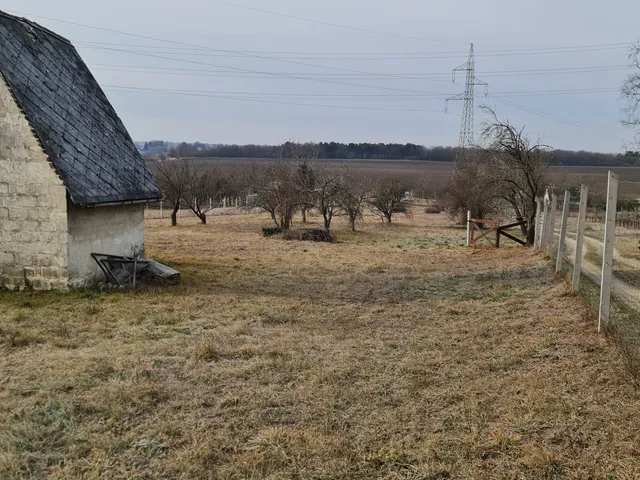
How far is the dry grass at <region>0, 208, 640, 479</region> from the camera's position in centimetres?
400

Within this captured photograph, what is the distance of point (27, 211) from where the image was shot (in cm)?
1018

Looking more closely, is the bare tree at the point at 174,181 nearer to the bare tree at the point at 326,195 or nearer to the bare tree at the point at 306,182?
the bare tree at the point at 306,182

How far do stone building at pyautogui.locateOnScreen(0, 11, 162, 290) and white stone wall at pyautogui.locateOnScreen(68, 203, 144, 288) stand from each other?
21 mm

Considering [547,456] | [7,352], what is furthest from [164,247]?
[547,456]

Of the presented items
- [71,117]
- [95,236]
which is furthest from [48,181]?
[71,117]

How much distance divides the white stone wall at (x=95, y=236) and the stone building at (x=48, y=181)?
0.8 inches

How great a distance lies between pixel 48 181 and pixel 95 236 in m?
1.53

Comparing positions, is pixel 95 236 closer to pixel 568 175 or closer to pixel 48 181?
pixel 48 181

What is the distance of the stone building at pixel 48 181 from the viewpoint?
10047 mm

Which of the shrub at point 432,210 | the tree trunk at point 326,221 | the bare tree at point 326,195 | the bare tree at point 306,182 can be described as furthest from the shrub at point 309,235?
the shrub at point 432,210

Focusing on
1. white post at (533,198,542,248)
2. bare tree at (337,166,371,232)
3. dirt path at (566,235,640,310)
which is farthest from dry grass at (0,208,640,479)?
bare tree at (337,166,371,232)

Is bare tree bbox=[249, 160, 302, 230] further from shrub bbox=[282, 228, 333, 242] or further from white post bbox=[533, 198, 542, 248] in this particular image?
white post bbox=[533, 198, 542, 248]

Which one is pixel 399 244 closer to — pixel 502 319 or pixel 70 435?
pixel 502 319

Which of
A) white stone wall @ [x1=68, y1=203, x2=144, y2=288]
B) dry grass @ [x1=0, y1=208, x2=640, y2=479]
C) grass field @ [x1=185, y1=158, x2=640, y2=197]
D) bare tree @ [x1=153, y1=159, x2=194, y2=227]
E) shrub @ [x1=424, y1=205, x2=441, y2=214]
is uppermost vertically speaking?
grass field @ [x1=185, y1=158, x2=640, y2=197]
